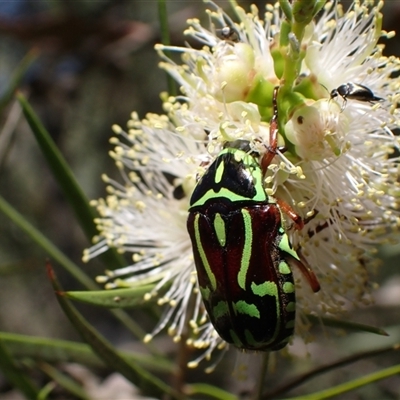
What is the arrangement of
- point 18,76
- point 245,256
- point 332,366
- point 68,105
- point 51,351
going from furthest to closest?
point 68,105
point 18,76
point 51,351
point 332,366
point 245,256

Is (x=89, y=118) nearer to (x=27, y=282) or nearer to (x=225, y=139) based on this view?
(x=27, y=282)

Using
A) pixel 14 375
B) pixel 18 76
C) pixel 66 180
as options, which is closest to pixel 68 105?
pixel 18 76

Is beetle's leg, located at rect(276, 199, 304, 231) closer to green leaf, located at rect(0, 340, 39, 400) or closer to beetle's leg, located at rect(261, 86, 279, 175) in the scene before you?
beetle's leg, located at rect(261, 86, 279, 175)

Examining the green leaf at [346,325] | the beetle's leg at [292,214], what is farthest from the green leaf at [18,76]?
the green leaf at [346,325]

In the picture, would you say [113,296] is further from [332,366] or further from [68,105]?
[68,105]

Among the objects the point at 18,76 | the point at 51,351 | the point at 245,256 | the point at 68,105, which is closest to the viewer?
the point at 245,256

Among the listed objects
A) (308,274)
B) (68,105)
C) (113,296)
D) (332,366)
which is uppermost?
(68,105)

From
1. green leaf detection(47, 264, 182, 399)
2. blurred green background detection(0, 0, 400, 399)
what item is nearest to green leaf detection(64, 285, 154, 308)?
green leaf detection(47, 264, 182, 399)

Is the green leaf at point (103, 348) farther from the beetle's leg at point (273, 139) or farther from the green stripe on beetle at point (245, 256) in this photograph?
the beetle's leg at point (273, 139)
